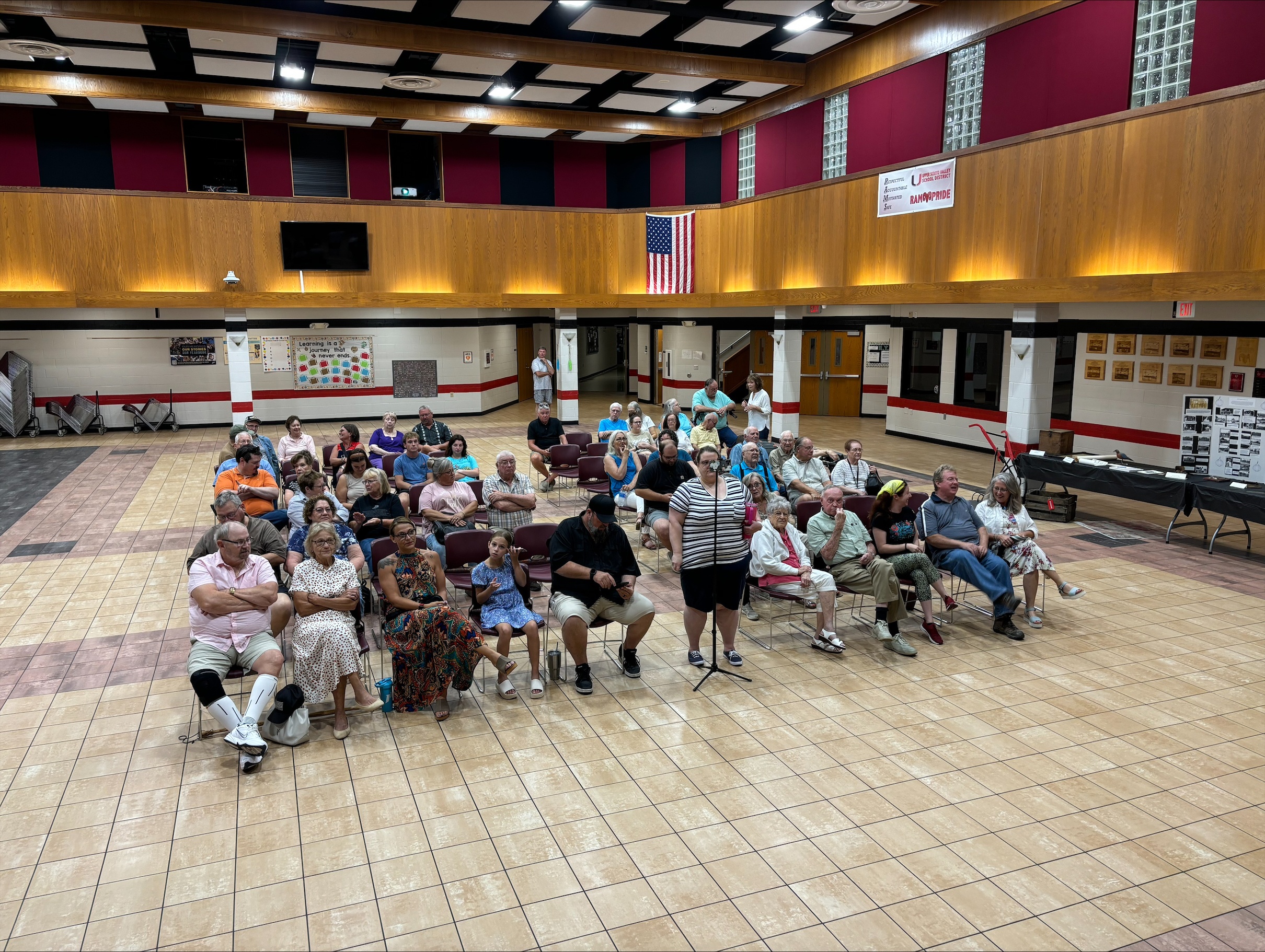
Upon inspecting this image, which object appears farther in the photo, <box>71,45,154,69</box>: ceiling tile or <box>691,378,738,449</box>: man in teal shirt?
<box>71,45,154,69</box>: ceiling tile

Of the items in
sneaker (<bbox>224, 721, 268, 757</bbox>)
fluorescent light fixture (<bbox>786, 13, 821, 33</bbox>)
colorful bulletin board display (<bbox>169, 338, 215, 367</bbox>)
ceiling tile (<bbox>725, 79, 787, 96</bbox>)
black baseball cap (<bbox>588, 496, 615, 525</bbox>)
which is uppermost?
fluorescent light fixture (<bbox>786, 13, 821, 33</bbox>)

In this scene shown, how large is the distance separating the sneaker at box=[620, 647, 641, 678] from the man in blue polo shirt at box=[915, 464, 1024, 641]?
290 centimetres

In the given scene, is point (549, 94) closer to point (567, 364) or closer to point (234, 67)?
point (234, 67)

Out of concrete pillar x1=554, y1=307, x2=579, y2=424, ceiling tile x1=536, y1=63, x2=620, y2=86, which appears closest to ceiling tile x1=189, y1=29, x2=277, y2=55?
ceiling tile x1=536, y1=63, x2=620, y2=86

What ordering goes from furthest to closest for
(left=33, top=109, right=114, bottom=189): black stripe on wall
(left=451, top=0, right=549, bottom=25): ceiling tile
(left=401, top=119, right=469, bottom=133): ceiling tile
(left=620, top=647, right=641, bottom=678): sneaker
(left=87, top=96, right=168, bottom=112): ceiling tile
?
1. (left=401, top=119, right=469, bottom=133): ceiling tile
2. (left=33, top=109, right=114, bottom=189): black stripe on wall
3. (left=87, top=96, right=168, bottom=112): ceiling tile
4. (left=451, top=0, right=549, bottom=25): ceiling tile
5. (left=620, top=647, right=641, bottom=678): sneaker

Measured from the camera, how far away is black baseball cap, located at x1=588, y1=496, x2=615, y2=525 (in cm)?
620

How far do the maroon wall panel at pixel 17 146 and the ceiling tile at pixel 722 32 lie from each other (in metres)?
14.3

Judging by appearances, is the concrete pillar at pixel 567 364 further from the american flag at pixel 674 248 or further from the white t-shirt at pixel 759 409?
the white t-shirt at pixel 759 409

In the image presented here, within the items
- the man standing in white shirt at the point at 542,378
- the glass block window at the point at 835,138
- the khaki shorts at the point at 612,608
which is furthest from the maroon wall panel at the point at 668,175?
the khaki shorts at the point at 612,608

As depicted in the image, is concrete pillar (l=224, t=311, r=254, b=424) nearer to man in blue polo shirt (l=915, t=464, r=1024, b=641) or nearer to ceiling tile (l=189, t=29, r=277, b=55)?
ceiling tile (l=189, t=29, r=277, b=55)

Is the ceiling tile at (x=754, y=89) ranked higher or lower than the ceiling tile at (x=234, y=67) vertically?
higher

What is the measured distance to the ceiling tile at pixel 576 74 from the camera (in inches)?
629

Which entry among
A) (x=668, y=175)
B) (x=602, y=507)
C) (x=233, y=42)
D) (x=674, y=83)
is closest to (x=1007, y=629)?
(x=602, y=507)

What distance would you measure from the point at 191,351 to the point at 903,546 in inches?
752
